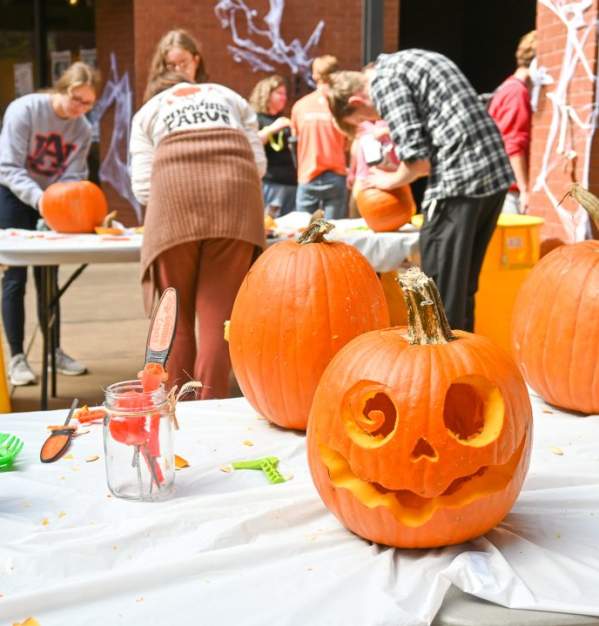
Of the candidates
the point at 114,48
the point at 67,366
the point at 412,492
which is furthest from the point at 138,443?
the point at 114,48

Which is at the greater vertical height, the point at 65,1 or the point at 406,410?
the point at 65,1

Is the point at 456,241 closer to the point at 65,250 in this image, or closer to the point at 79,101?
the point at 65,250

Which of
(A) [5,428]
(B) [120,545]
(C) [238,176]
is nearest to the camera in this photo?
(B) [120,545]

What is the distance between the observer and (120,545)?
1207 mm

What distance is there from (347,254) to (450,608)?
918 millimetres

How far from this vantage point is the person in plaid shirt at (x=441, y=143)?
3578mm

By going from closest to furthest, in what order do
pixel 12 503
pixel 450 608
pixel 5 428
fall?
pixel 450 608
pixel 12 503
pixel 5 428

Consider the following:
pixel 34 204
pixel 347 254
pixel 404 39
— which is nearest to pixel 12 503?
pixel 347 254

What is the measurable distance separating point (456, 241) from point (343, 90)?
86 centimetres

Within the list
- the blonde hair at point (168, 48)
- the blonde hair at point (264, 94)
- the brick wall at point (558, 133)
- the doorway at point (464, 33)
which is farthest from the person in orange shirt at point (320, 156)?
the doorway at point (464, 33)

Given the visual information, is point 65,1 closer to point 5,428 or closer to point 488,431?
point 5,428

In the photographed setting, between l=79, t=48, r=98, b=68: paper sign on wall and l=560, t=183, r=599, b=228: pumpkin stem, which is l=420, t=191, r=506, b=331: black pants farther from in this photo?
l=79, t=48, r=98, b=68: paper sign on wall

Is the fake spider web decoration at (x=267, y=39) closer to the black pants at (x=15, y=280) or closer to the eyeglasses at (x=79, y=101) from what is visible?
the eyeglasses at (x=79, y=101)

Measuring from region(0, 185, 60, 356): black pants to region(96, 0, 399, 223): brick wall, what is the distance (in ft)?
16.2
